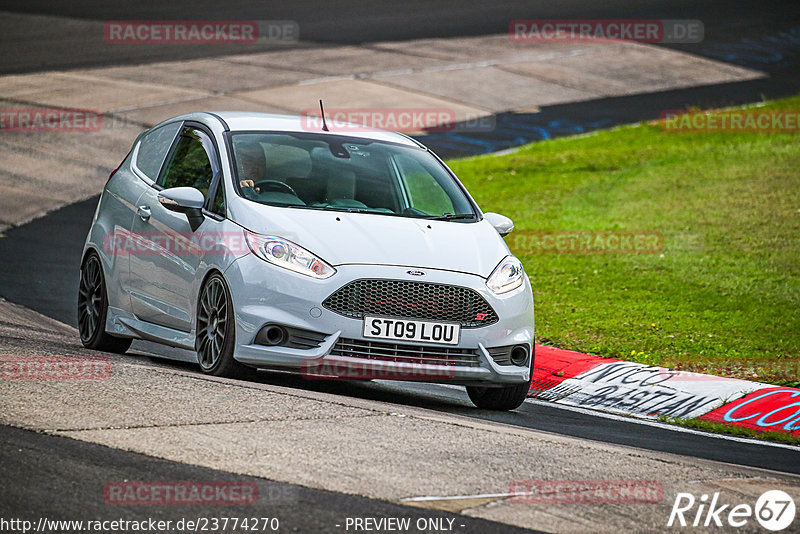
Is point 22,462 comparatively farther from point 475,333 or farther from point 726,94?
A: point 726,94

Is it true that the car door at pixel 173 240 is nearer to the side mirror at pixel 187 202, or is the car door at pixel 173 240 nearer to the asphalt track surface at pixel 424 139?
the side mirror at pixel 187 202

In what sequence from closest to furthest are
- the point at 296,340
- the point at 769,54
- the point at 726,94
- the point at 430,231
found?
the point at 296,340 → the point at 430,231 → the point at 726,94 → the point at 769,54

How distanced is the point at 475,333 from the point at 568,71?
22.7 meters

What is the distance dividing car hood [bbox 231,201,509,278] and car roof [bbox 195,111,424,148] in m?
1.08

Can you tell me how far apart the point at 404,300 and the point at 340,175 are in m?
1.50

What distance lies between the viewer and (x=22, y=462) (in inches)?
227

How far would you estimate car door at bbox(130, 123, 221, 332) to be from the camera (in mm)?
8727

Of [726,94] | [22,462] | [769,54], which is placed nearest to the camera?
[22,462]

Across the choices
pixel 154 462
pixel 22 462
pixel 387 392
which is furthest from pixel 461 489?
pixel 387 392

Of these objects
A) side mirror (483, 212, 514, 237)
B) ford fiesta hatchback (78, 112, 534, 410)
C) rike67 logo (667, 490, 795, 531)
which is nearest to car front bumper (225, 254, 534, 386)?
ford fiesta hatchback (78, 112, 534, 410)

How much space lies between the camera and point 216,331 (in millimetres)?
8398

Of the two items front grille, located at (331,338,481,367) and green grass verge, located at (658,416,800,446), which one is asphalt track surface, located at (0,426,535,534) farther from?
green grass verge, located at (658,416,800,446)

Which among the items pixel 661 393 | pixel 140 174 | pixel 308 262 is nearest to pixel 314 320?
pixel 308 262

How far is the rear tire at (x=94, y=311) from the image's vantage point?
9945mm
